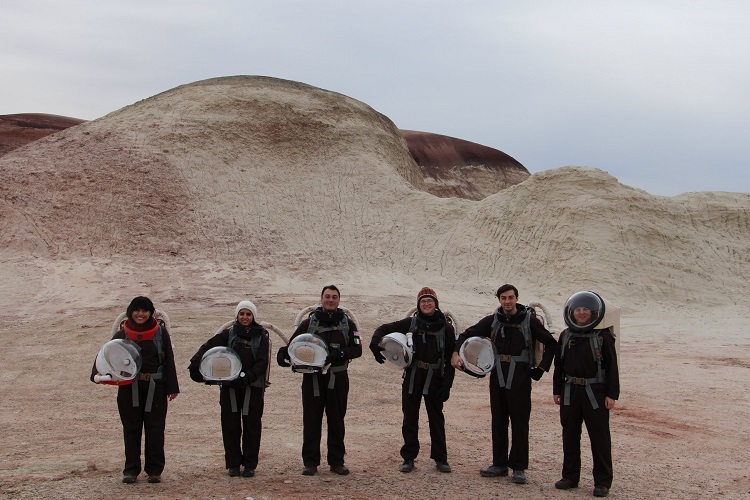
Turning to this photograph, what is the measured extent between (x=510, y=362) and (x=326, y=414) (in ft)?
5.55

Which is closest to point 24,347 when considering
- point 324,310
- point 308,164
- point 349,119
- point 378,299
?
point 378,299

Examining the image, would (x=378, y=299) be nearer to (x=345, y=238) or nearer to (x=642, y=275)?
(x=345, y=238)

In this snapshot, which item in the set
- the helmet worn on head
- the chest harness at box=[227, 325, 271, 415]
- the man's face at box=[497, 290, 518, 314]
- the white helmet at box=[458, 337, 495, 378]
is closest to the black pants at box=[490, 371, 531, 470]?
the white helmet at box=[458, 337, 495, 378]

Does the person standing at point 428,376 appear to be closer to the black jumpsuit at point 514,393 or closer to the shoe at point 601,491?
the black jumpsuit at point 514,393

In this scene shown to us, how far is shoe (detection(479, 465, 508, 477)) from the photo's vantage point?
6.66 meters

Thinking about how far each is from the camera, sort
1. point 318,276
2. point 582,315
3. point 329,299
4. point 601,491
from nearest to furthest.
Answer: point 601,491, point 582,315, point 329,299, point 318,276

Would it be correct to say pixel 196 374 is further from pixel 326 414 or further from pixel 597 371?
pixel 597 371

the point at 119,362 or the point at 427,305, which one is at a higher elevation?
the point at 427,305

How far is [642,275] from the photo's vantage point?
871 inches

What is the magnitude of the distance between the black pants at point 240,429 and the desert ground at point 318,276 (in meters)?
0.18

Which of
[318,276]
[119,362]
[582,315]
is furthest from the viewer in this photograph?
[318,276]

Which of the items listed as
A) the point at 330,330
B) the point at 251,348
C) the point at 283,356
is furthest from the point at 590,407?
the point at 251,348

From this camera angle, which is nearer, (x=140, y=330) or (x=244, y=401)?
(x=140, y=330)

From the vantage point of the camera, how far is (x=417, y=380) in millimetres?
6797
